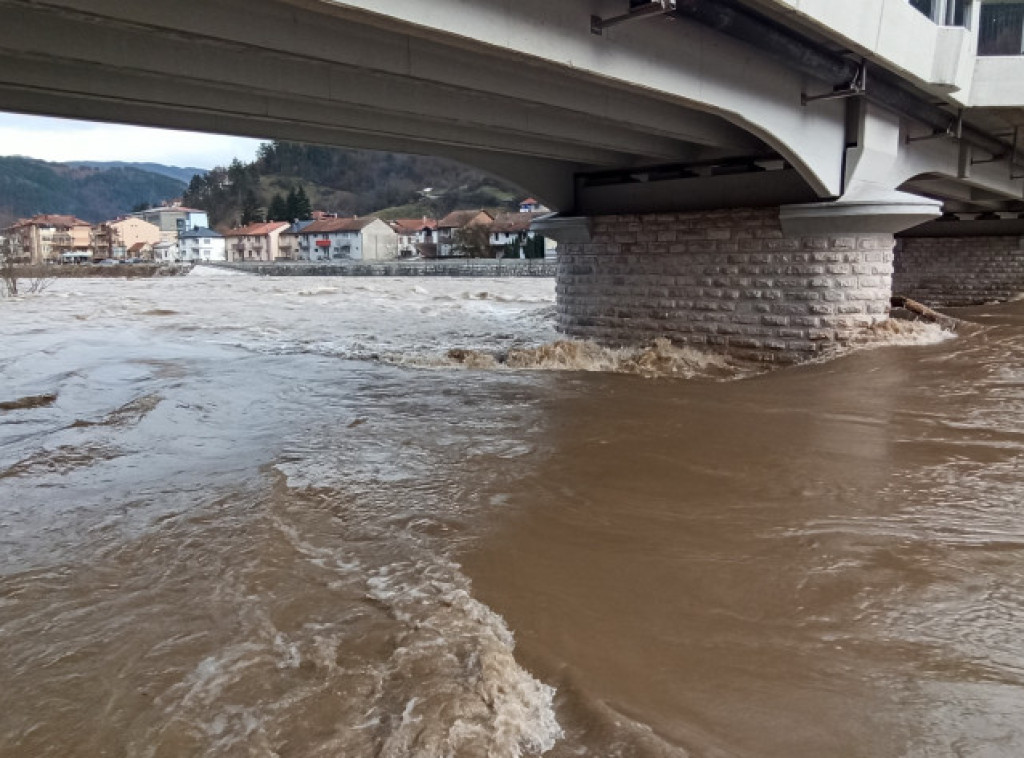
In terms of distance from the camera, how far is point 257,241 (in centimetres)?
10206

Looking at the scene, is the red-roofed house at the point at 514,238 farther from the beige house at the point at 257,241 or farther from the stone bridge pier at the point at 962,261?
the stone bridge pier at the point at 962,261

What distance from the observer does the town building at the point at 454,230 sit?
77125 mm

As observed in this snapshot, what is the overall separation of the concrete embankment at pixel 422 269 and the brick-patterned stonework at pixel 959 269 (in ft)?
89.1

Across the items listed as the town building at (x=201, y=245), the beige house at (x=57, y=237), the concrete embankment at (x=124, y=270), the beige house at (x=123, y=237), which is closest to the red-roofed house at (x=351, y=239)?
the concrete embankment at (x=124, y=270)

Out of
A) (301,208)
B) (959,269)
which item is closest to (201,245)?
(301,208)

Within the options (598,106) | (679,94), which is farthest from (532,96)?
(679,94)

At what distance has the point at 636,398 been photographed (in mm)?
9516


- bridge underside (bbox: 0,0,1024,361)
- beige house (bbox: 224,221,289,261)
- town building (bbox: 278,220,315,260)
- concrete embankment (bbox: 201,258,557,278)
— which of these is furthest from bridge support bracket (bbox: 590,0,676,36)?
beige house (bbox: 224,221,289,261)

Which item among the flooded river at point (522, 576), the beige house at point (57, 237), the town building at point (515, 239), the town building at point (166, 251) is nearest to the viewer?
the flooded river at point (522, 576)

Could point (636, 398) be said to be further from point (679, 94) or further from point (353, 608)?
point (353, 608)

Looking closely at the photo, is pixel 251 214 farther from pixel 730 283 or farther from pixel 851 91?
pixel 851 91

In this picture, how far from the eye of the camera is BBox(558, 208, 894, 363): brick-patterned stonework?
11484 millimetres

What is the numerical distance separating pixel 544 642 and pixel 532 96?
6.58 m

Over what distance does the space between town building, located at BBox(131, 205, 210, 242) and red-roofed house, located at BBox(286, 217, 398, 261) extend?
34.4 metres
